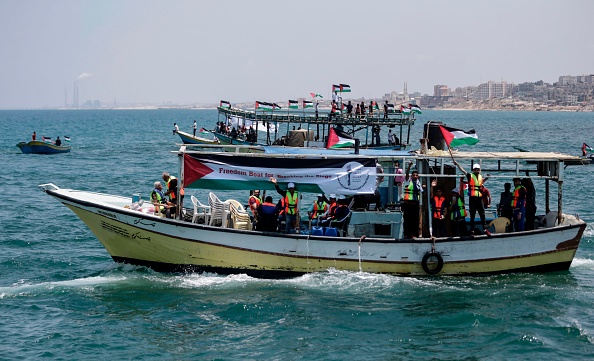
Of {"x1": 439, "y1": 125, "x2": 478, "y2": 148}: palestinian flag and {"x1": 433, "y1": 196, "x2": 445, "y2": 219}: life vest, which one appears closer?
{"x1": 433, "y1": 196, "x2": 445, "y2": 219}: life vest

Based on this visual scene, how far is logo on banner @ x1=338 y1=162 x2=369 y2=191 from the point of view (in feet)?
65.7

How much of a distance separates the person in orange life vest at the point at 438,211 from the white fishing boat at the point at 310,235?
0.74ft

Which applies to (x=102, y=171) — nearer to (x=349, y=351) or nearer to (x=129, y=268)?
(x=129, y=268)

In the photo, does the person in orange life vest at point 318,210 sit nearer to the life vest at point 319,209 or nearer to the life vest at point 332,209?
the life vest at point 319,209

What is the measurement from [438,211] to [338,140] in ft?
14.7

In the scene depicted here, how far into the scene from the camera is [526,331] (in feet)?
55.6

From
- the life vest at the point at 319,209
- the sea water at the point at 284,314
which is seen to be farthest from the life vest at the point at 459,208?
the life vest at the point at 319,209

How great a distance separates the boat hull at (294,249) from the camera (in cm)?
1950

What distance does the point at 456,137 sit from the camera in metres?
20.4

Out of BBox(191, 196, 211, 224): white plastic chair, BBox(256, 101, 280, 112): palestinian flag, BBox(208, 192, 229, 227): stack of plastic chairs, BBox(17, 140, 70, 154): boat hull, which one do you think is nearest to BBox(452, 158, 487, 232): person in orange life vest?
BBox(208, 192, 229, 227): stack of plastic chairs

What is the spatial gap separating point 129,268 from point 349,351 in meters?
7.24

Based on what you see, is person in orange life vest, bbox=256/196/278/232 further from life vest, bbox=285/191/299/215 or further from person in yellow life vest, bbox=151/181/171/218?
person in yellow life vest, bbox=151/181/171/218

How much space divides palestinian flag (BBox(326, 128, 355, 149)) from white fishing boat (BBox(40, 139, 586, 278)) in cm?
280

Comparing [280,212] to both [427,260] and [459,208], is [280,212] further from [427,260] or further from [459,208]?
[459,208]
